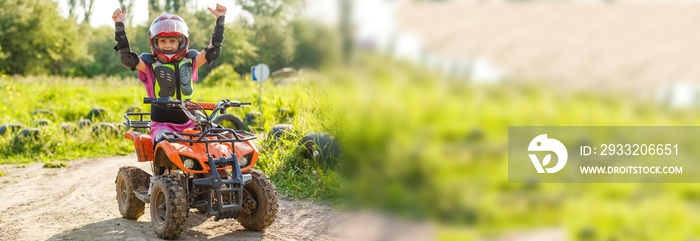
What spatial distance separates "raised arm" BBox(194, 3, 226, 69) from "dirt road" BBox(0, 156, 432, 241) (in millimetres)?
987

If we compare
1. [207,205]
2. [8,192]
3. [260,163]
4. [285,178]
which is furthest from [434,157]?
[8,192]

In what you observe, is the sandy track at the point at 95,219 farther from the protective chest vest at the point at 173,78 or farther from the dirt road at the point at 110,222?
the protective chest vest at the point at 173,78

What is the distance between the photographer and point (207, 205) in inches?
115

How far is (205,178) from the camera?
2.88 metres

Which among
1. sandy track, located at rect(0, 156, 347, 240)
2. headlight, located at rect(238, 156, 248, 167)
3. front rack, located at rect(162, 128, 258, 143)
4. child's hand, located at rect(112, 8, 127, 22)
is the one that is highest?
child's hand, located at rect(112, 8, 127, 22)

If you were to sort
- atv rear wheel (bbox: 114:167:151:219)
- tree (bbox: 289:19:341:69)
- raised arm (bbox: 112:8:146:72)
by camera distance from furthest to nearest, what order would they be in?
atv rear wheel (bbox: 114:167:151:219), raised arm (bbox: 112:8:146:72), tree (bbox: 289:19:341:69)

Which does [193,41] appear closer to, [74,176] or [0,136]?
[0,136]

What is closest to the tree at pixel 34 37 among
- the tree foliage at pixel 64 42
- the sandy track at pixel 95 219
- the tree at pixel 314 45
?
the tree foliage at pixel 64 42

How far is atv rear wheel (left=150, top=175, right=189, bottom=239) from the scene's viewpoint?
2889mm

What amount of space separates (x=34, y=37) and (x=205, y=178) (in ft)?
75.8

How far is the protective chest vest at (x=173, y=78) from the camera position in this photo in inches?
131

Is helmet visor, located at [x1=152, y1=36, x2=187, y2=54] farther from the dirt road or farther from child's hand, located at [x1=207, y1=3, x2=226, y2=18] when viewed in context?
the dirt road

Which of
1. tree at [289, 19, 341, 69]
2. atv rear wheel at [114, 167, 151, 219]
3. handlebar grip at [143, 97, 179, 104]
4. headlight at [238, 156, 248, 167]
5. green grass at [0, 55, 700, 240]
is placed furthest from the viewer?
atv rear wheel at [114, 167, 151, 219]

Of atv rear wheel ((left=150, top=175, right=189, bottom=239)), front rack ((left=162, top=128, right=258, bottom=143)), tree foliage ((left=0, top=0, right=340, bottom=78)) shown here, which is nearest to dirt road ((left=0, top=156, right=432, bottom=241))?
atv rear wheel ((left=150, top=175, right=189, bottom=239))
